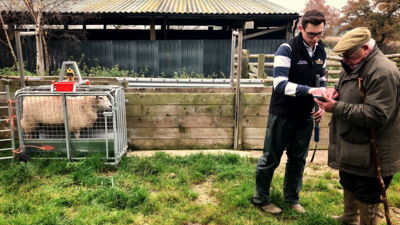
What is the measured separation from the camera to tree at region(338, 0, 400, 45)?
28503mm

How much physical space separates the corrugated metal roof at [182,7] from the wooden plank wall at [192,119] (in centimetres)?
1002

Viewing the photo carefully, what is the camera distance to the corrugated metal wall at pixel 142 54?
46.4 feet

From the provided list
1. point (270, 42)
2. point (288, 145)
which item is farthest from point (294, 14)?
point (288, 145)

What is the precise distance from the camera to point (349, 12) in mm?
33375

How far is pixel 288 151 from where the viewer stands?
318 centimetres

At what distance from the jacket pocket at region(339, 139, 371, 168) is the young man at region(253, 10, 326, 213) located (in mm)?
499

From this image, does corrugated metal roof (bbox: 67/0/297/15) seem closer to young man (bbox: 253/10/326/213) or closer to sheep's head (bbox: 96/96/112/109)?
sheep's head (bbox: 96/96/112/109)

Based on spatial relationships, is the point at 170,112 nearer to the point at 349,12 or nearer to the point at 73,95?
the point at 73,95

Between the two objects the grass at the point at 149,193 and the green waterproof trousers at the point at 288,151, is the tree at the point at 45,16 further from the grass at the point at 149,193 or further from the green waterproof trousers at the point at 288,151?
the green waterproof trousers at the point at 288,151

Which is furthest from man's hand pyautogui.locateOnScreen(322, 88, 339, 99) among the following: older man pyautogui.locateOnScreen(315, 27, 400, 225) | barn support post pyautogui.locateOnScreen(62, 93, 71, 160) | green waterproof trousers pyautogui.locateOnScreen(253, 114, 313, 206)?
barn support post pyautogui.locateOnScreen(62, 93, 71, 160)

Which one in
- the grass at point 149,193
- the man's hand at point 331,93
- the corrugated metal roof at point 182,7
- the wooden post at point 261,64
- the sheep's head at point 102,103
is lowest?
the grass at point 149,193

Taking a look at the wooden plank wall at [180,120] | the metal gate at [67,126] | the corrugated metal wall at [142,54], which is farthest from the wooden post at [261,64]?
the corrugated metal wall at [142,54]

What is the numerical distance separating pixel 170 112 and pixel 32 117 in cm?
217

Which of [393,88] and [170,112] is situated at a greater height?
[393,88]
